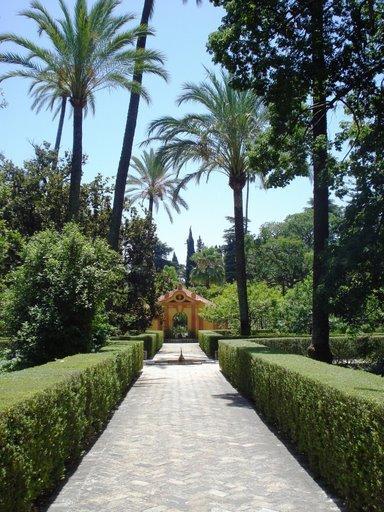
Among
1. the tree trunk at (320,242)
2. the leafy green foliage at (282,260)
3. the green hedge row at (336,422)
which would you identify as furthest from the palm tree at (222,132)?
the leafy green foliage at (282,260)

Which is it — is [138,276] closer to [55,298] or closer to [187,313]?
[55,298]

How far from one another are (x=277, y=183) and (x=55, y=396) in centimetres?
845

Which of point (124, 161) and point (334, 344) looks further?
point (334, 344)

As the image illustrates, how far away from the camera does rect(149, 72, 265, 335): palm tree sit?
2103 centimetres

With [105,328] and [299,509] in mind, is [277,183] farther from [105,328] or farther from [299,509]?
[299,509]

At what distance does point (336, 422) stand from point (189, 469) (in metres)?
2.06

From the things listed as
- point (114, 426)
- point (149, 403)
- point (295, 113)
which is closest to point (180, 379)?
point (149, 403)

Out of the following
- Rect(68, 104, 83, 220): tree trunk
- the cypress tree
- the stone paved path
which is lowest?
the stone paved path

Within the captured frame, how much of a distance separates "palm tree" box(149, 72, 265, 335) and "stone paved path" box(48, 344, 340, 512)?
1269cm

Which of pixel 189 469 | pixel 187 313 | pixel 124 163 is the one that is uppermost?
pixel 124 163

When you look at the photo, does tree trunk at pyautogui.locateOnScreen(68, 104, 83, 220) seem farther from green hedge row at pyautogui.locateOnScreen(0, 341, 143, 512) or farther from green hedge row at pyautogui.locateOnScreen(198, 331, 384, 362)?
green hedge row at pyautogui.locateOnScreen(0, 341, 143, 512)

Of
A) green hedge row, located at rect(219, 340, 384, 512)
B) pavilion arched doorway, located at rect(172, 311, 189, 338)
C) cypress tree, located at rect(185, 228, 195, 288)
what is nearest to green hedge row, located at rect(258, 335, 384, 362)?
green hedge row, located at rect(219, 340, 384, 512)

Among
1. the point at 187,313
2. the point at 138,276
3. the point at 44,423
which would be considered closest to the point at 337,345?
the point at 138,276

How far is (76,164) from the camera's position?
17312mm
